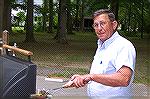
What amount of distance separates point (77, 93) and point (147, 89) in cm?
175

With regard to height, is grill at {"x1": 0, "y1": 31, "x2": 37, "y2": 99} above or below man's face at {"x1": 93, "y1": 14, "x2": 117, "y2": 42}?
below

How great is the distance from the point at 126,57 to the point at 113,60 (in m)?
0.10

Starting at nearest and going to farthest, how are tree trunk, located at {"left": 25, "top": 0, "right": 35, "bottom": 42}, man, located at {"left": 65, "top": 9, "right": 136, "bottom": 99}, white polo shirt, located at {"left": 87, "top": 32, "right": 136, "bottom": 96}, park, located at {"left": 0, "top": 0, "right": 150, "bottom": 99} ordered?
man, located at {"left": 65, "top": 9, "right": 136, "bottom": 99}, white polo shirt, located at {"left": 87, "top": 32, "right": 136, "bottom": 96}, park, located at {"left": 0, "top": 0, "right": 150, "bottom": 99}, tree trunk, located at {"left": 25, "top": 0, "right": 35, "bottom": 42}

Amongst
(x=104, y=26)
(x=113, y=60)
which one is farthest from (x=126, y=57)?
(x=104, y=26)

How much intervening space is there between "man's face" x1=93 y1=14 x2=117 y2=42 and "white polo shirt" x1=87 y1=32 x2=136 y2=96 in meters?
0.05

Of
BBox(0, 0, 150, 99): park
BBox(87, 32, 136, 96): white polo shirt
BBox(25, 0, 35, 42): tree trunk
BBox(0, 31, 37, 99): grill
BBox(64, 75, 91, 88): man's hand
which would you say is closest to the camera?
BBox(64, 75, 91, 88): man's hand

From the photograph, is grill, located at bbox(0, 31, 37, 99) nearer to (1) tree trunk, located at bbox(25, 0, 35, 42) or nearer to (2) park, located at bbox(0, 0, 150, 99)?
(2) park, located at bbox(0, 0, 150, 99)

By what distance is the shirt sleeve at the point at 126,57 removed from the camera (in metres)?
2.00

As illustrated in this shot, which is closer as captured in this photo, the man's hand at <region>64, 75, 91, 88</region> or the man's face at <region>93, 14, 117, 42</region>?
the man's hand at <region>64, 75, 91, 88</region>

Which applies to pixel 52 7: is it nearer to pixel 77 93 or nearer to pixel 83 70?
pixel 83 70

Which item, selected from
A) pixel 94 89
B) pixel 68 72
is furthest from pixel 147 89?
pixel 94 89

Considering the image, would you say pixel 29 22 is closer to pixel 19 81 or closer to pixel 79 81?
pixel 19 81

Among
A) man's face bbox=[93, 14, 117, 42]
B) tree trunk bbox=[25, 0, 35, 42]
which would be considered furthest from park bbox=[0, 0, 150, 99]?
man's face bbox=[93, 14, 117, 42]

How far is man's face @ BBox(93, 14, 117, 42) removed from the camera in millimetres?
2107
